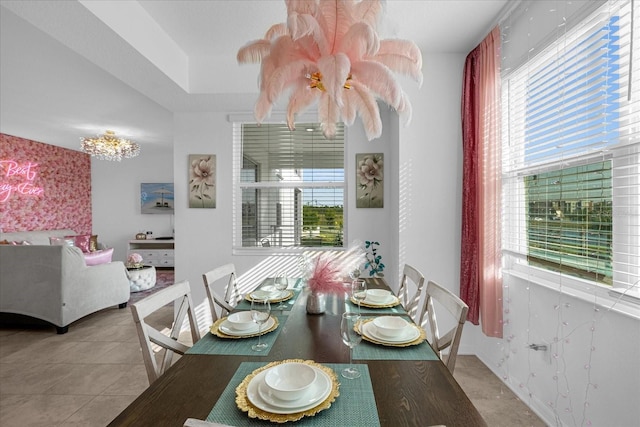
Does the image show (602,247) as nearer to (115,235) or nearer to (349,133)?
(349,133)

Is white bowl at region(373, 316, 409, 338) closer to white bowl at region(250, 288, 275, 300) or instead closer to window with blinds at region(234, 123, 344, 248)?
white bowl at region(250, 288, 275, 300)

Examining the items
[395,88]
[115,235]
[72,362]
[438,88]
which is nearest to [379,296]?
[395,88]

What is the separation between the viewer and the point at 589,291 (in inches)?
63.8

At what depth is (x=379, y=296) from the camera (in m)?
1.95

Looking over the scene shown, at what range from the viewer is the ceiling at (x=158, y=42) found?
1.92 metres

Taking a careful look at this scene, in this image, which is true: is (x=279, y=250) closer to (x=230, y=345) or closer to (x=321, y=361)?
(x=230, y=345)

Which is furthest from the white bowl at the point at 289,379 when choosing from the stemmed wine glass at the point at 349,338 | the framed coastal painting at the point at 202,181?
the framed coastal painting at the point at 202,181

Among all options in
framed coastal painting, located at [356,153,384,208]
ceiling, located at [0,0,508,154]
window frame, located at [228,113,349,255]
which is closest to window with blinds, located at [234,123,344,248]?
window frame, located at [228,113,349,255]

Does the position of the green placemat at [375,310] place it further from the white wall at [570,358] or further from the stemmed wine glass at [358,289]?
the white wall at [570,358]

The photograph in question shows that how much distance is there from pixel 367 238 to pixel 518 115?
1.75 m

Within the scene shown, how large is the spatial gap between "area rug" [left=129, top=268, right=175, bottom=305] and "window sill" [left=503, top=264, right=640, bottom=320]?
189 inches

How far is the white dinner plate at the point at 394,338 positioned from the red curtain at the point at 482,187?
1.27 meters

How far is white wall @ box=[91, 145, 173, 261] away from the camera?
7316mm

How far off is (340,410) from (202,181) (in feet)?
9.99
